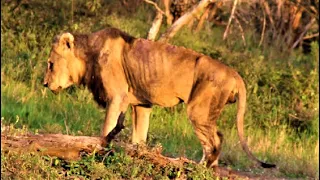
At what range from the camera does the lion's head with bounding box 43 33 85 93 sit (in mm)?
7969

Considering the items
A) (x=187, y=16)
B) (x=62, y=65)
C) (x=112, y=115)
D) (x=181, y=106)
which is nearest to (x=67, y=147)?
(x=112, y=115)

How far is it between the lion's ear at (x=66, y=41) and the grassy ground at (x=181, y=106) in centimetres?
133

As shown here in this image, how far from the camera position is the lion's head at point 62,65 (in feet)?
26.1

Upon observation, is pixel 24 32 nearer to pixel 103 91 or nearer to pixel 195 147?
pixel 195 147

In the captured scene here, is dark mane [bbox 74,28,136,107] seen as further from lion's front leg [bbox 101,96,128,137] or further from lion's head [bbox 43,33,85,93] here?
lion's front leg [bbox 101,96,128,137]

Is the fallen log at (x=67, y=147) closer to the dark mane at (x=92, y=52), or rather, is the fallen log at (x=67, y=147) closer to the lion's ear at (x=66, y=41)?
the dark mane at (x=92, y=52)

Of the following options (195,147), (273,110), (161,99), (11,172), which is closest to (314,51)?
(273,110)

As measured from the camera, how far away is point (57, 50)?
314 inches

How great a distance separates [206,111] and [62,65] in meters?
1.50

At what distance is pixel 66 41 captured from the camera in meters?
7.95

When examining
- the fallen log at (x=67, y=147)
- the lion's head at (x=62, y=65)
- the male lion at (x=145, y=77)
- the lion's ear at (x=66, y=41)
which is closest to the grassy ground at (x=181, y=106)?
the male lion at (x=145, y=77)

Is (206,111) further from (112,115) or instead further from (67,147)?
(67,147)

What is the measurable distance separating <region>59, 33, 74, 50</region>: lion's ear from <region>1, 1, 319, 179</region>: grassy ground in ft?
4.35

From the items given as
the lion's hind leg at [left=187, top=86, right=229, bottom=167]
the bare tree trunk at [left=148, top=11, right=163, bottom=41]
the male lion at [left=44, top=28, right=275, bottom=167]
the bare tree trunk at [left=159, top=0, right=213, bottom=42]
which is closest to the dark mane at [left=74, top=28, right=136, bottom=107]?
the male lion at [left=44, top=28, right=275, bottom=167]
